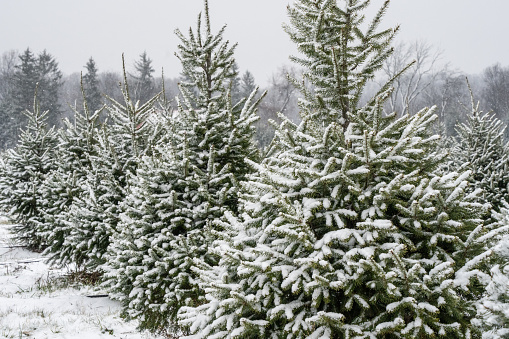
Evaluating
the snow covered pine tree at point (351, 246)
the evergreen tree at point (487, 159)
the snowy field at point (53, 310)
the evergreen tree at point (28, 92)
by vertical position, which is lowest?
the snowy field at point (53, 310)

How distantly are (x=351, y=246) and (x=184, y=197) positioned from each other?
323cm

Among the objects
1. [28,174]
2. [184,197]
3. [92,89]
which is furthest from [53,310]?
[92,89]

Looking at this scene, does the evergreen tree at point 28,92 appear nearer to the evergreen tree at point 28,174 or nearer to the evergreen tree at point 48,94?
the evergreen tree at point 48,94

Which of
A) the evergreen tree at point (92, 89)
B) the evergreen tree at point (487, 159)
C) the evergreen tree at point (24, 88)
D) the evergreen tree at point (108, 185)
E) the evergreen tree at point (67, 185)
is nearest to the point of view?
the evergreen tree at point (108, 185)

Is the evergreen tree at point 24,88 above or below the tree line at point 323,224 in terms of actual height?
above

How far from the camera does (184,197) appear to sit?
5898 millimetres

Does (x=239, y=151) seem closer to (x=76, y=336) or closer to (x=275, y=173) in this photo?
(x=275, y=173)

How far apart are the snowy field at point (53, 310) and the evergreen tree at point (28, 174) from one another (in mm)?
2704

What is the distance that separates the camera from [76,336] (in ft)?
18.4

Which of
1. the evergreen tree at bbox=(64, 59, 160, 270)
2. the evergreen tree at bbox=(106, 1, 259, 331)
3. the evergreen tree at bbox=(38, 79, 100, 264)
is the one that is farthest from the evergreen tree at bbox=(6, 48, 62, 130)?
the evergreen tree at bbox=(106, 1, 259, 331)

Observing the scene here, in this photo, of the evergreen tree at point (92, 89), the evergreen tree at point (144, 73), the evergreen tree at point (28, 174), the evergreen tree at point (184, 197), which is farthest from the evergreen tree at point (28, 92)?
the evergreen tree at point (184, 197)

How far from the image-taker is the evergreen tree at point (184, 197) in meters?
5.44

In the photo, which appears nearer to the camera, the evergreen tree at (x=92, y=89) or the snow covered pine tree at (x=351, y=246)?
the snow covered pine tree at (x=351, y=246)

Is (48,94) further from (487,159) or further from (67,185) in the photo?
(487,159)
